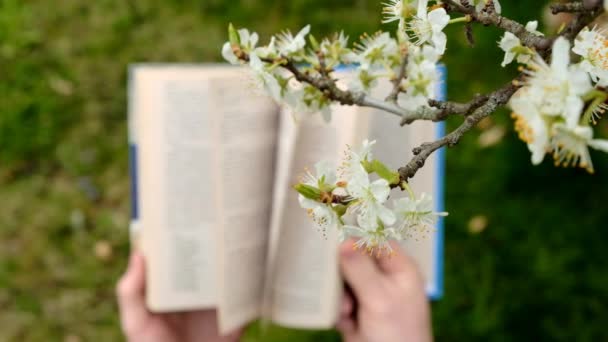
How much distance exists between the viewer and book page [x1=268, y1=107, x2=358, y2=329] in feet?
3.71

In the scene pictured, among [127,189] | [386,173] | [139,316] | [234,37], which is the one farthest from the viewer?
[127,189]

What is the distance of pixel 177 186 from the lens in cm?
117

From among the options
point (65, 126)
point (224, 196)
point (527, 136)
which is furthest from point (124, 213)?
point (527, 136)

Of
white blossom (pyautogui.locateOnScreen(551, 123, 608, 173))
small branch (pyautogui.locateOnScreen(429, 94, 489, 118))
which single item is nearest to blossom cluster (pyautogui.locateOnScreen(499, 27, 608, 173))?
white blossom (pyautogui.locateOnScreen(551, 123, 608, 173))

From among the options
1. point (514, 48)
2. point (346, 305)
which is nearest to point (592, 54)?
point (514, 48)

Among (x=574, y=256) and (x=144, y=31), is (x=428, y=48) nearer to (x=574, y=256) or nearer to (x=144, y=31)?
(x=574, y=256)

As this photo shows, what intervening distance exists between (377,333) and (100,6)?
130 centimetres

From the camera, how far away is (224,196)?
1139 mm

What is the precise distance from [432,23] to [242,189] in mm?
669

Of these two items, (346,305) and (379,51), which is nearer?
(379,51)

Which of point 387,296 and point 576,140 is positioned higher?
point 576,140

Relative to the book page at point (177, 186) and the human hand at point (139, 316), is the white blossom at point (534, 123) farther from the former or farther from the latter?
the human hand at point (139, 316)

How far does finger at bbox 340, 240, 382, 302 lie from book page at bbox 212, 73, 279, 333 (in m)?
0.17

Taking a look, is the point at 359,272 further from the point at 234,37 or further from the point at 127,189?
the point at 127,189
